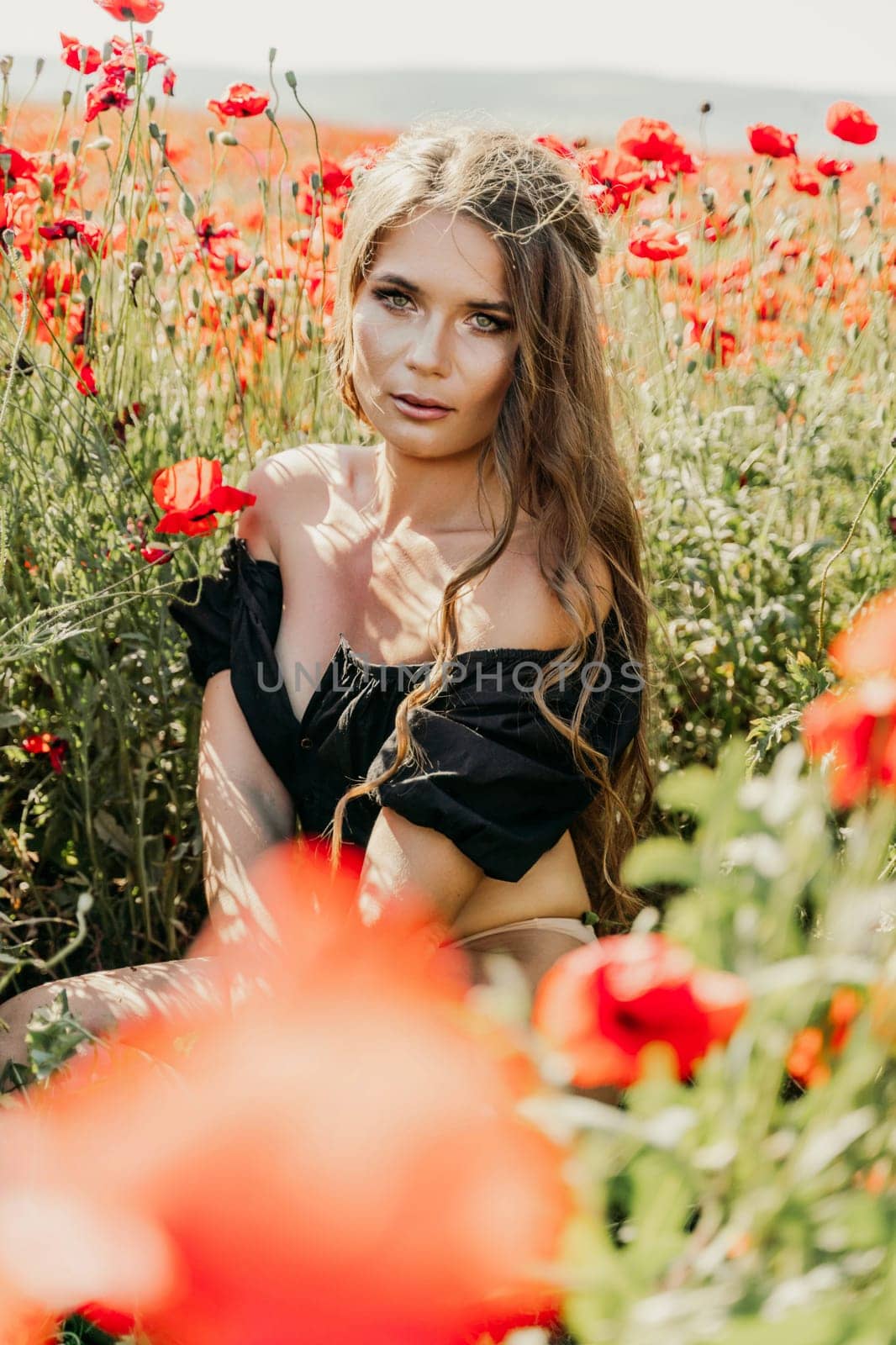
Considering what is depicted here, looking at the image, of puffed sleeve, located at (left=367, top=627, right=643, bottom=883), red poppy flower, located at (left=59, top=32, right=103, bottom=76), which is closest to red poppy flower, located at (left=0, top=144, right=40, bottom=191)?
red poppy flower, located at (left=59, top=32, right=103, bottom=76)

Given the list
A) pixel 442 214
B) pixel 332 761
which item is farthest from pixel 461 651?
pixel 442 214

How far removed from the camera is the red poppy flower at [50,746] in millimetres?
1838

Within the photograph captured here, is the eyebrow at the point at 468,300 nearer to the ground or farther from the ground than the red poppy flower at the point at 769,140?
nearer to the ground

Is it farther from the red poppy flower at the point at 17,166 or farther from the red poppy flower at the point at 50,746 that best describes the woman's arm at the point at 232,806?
the red poppy flower at the point at 17,166

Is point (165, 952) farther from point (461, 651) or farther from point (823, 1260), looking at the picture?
point (823, 1260)

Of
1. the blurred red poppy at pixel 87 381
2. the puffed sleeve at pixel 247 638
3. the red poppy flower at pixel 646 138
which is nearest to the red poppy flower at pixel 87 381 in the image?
the blurred red poppy at pixel 87 381

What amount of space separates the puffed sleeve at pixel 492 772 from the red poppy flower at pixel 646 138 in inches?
40.3

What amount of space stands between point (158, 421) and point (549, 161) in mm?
785

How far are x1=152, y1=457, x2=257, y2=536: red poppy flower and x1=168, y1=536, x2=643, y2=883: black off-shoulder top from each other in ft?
0.36

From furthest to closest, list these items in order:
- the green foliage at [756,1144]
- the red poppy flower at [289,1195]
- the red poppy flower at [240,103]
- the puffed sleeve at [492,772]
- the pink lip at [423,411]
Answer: the red poppy flower at [240,103]
the pink lip at [423,411]
the puffed sleeve at [492,772]
the red poppy flower at [289,1195]
the green foliage at [756,1144]

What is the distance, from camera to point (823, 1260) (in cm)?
55

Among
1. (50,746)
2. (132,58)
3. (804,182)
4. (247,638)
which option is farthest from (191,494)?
(804,182)

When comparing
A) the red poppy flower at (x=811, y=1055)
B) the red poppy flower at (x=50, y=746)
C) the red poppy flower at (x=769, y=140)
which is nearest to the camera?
the red poppy flower at (x=811, y=1055)

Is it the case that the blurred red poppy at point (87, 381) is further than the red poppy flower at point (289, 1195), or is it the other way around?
the blurred red poppy at point (87, 381)
